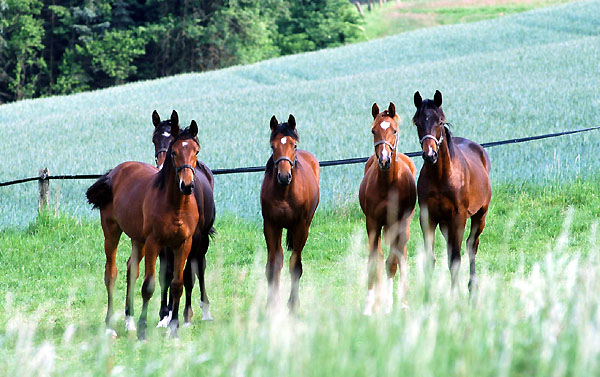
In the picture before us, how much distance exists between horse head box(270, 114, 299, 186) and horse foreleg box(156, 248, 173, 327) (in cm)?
131

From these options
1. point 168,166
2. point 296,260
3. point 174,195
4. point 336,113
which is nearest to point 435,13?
point 336,113

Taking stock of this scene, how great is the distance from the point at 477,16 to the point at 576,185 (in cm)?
4688

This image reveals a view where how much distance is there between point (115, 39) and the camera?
45.1m

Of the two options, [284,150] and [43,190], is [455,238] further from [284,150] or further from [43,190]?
[43,190]

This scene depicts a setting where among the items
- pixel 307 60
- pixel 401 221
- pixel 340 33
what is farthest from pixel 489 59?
pixel 340 33

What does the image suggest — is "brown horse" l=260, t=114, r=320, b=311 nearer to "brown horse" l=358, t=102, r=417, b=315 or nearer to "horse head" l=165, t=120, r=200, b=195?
"brown horse" l=358, t=102, r=417, b=315

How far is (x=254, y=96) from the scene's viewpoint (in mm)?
25047

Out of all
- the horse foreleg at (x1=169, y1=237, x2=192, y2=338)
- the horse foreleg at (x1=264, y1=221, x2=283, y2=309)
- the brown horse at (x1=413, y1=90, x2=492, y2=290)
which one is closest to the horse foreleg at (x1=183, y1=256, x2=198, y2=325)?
the horse foreleg at (x1=169, y1=237, x2=192, y2=338)

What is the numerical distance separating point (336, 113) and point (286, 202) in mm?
13500

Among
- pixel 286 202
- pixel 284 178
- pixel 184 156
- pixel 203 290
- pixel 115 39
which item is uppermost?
pixel 115 39

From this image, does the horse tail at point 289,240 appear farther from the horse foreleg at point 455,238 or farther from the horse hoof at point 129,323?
the horse hoof at point 129,323

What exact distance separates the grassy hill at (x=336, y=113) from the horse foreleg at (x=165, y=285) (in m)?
5.06

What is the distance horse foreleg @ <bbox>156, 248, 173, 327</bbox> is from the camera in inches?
285

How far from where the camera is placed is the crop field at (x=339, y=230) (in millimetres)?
3945
